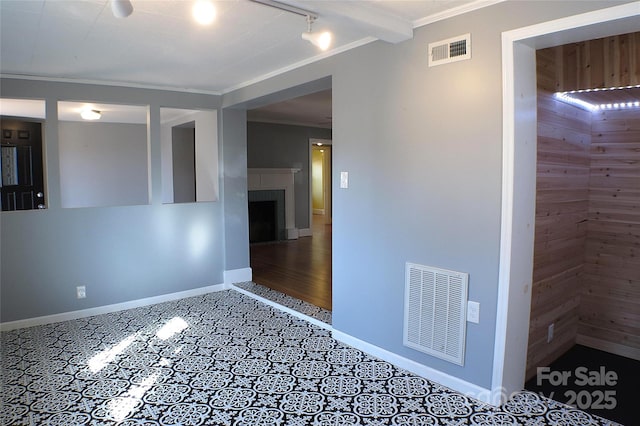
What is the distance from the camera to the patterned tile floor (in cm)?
248

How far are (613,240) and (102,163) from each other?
734 centimetres

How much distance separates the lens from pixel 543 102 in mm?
2850

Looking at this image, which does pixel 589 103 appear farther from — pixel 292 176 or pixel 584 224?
pixel 292 176

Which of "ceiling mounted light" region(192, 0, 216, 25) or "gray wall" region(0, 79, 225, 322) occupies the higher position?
"ceiling mounted light" region(192, 0, 216, 25)

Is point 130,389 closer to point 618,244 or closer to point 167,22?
point 167,22

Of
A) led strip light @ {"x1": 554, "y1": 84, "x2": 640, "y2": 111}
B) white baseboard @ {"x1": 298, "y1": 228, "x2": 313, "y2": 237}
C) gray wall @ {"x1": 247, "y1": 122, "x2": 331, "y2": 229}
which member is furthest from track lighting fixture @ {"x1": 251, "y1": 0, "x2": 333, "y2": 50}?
white baseboard @ {"x1": 298, "y1": 228, "x2": 313, "y2": 237}

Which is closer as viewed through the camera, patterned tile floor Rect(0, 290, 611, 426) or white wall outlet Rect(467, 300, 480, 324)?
patterned tile floor Rect(0, 290, 611, 426)

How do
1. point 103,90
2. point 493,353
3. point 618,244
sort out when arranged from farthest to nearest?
point 103,90 < point 618,244 < point 493,353

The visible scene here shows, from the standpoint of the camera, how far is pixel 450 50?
8.70 ft

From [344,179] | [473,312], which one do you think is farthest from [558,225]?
[344,179]

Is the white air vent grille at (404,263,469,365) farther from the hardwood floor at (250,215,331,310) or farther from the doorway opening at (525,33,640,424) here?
the hardwood floor at (250,215,331,310)

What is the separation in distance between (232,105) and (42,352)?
3.07 m

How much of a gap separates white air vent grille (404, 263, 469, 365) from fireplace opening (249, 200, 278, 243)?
5761mm

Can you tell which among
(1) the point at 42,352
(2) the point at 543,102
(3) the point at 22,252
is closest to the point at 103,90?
(3) the point at 22,252
